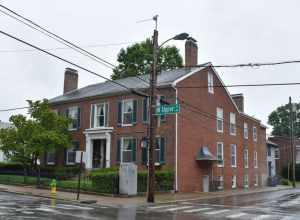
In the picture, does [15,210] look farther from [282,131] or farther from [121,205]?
[282,131]

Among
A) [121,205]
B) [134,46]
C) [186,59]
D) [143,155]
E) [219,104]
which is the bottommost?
[121,205]

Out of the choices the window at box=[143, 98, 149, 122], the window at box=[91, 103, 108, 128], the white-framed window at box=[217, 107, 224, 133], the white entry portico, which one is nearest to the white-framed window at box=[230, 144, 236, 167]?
the white-framed window at box=[217, 107, 224, 133]

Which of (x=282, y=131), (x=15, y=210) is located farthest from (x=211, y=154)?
(x=282, y=131)

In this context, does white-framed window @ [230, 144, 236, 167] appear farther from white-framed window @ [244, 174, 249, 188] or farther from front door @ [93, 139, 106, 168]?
front door @ [93, 139, 106, 168]

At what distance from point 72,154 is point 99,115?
4470 millimetres

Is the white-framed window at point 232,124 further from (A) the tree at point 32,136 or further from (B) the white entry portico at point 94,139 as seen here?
(A) the tree at point 32,136

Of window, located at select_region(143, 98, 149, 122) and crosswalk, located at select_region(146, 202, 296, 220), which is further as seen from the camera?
window, located at select_region(143, 98, 149, 122)

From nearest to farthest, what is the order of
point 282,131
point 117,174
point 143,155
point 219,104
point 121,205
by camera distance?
point 121,205, point 117,174, point 143,155, point 219,104, point 282,131

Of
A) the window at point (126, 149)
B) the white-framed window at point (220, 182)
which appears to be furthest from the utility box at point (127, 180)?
the white-framed window at point (220, 182)

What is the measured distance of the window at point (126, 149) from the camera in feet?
105

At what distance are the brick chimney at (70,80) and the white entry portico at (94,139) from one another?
8607 millimetres

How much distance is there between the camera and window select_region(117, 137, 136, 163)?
105ft

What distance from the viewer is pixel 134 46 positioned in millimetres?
53469

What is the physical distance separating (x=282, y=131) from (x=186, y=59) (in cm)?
6177
